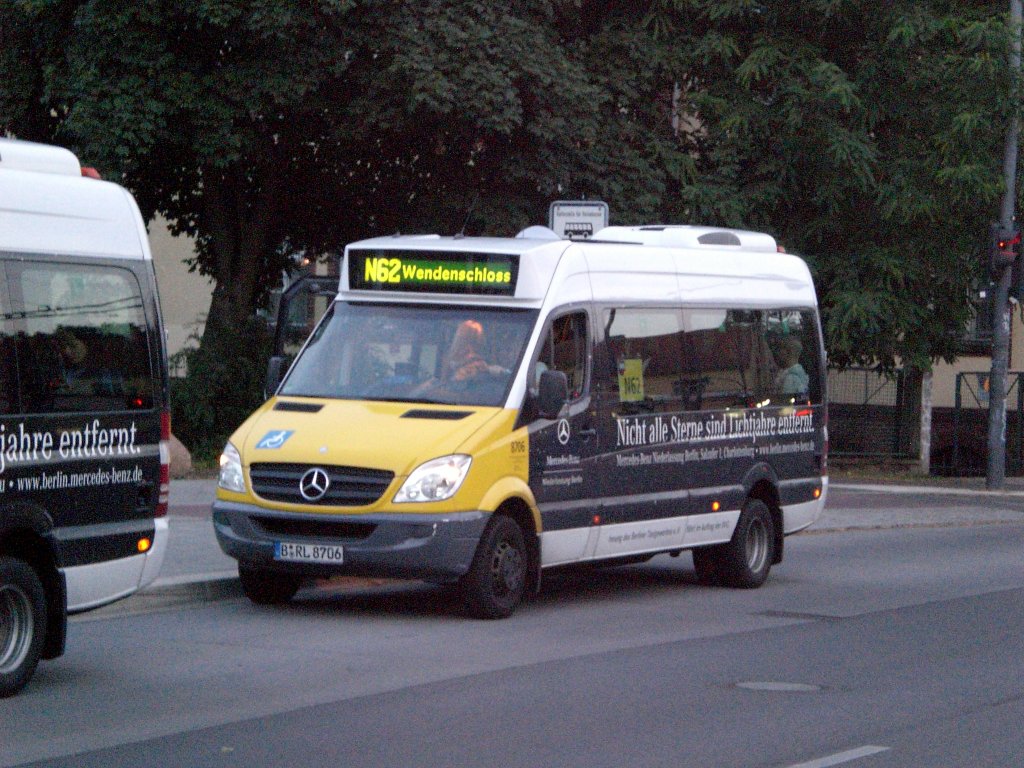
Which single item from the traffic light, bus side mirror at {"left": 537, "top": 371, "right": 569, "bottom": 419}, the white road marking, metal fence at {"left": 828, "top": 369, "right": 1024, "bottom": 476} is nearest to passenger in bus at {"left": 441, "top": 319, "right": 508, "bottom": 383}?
bus side mirror at {"left": 537, "top": 371, "right": 569, "bottom": 419}

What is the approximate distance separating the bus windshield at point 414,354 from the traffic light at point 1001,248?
16522 millimetres

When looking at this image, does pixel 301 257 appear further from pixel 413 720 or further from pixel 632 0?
pixel 413 720

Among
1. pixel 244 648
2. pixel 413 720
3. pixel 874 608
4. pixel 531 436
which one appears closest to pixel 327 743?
pixel 413 720

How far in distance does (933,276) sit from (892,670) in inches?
742

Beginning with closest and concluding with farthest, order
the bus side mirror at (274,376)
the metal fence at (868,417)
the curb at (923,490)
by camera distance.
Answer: the bus side mirror at (274,376) → the curb at (923,490) → the metal fence at (868,417)

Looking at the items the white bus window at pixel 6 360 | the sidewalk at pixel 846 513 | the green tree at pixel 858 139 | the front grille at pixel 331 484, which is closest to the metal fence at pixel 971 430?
the sidewalk at pixel 846 513

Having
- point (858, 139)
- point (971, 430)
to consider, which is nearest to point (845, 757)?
point (858, 139)

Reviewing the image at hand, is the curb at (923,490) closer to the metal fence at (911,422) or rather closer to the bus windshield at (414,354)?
the metal fence at (911,422)

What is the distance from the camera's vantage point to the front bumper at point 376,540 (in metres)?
11.2

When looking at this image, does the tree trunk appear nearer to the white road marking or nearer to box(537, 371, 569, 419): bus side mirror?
box(537, 371, 569, 419): bus side mirror

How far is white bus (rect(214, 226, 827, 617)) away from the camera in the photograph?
1127 cm

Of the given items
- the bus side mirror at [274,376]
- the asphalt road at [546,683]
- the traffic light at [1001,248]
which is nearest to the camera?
the asphalt road at [546,683]

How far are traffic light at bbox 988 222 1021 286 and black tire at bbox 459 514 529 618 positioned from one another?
55.8 feet

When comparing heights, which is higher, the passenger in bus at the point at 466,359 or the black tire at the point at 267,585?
the passenger in bus at the point at 466,359
